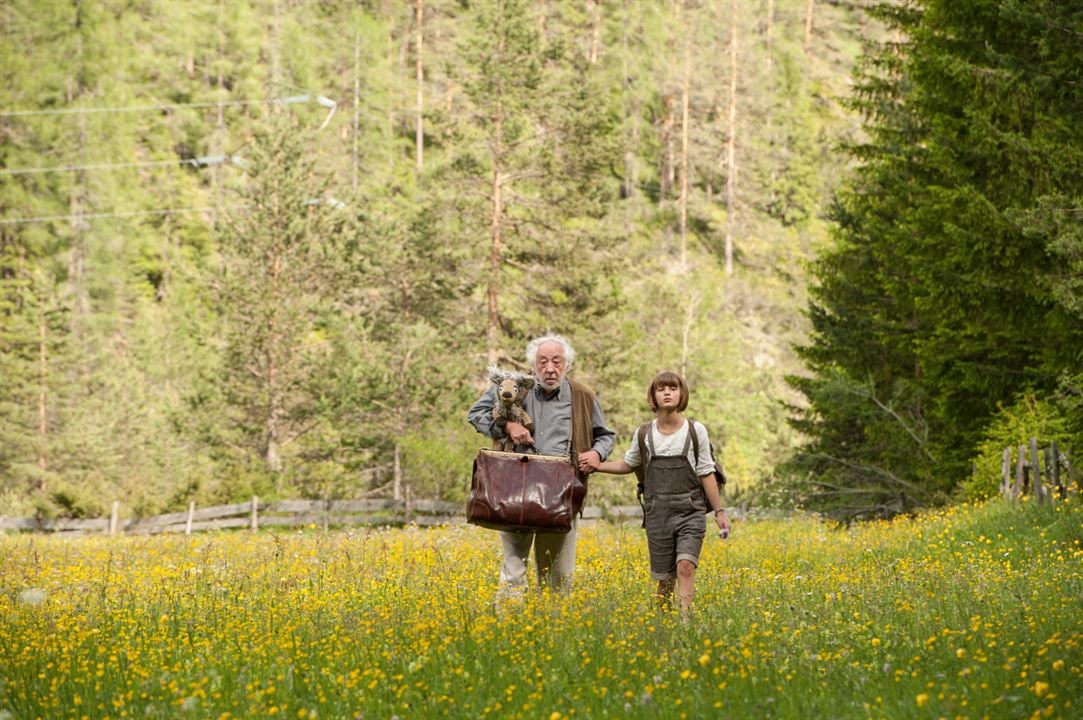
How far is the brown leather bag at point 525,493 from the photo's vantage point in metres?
6.80

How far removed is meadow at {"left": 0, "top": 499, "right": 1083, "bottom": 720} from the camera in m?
4.97

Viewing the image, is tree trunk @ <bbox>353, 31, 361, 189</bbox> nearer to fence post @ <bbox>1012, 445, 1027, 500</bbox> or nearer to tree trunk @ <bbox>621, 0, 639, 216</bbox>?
tree trunk @ <bbox>621, 0, 639, 216</bbox>

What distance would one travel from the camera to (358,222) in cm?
3944

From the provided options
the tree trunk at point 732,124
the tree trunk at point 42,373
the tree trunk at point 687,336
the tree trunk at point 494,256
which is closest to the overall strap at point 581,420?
the tree trunk at point 494,256

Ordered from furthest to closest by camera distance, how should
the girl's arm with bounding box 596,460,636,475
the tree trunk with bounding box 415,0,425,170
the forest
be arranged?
the tree trunk with bounding box 415,0,425,170
the forest
the girl's arm with bounding box 596,460,636,475

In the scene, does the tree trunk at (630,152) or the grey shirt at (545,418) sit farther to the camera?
the tree trunk at (630,152)

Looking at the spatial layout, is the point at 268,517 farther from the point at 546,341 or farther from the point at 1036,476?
the point at 546,341

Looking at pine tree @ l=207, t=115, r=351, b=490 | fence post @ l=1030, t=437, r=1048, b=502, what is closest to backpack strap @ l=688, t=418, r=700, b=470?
fence post @ l=1030, t=437, r=1048, b=502

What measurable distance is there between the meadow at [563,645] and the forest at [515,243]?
5.56 m

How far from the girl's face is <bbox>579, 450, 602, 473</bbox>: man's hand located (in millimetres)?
490

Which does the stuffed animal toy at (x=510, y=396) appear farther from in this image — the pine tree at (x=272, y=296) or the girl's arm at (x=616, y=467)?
the pine tree at (x=272, y=296)

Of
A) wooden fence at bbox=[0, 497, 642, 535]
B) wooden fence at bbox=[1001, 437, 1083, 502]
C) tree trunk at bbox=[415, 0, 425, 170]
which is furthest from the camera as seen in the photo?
tree trunk at bbox=[415, 0, 425, 170]

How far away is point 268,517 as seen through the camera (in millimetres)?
27766

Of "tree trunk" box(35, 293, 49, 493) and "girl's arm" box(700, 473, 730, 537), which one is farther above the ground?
"girl's arm" box(700, 473, 730, 537)
